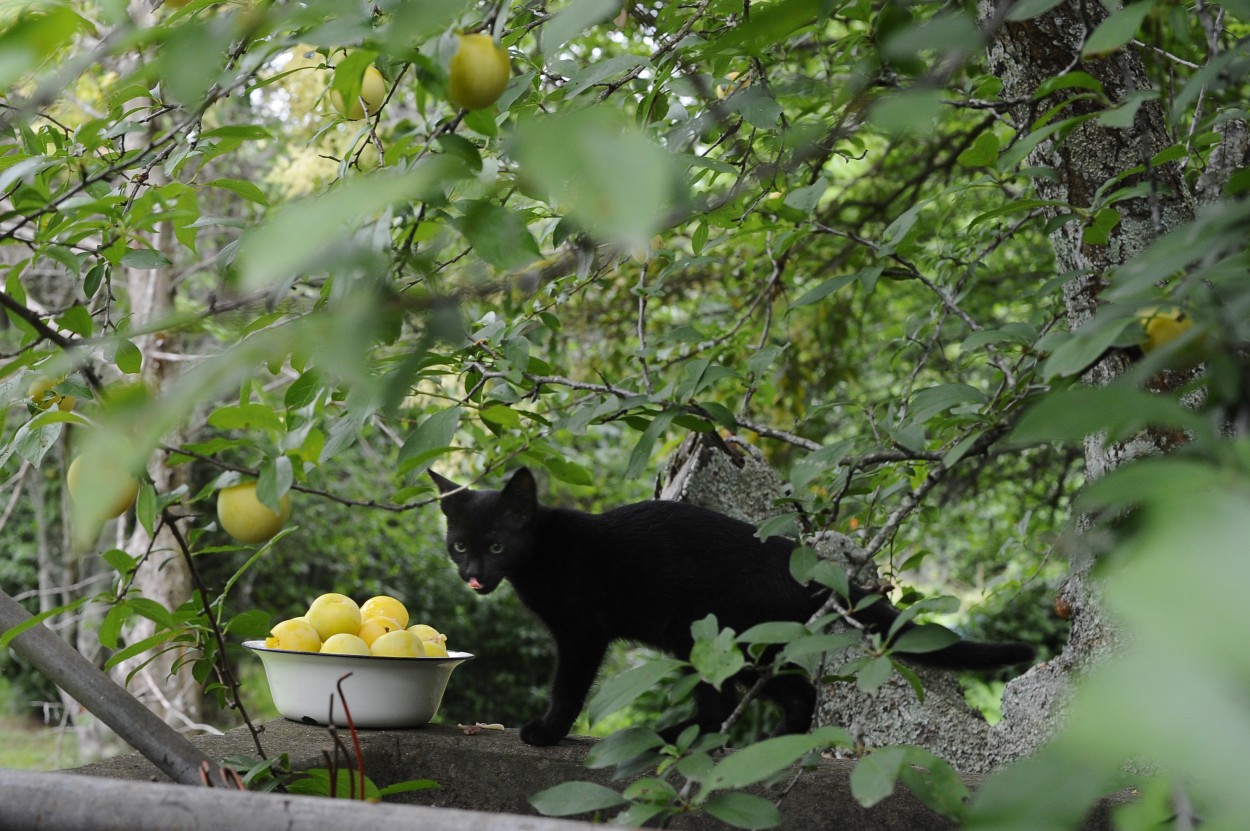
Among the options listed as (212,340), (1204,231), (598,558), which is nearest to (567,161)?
(1204,231)

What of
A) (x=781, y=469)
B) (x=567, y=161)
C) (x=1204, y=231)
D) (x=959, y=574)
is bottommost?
(x=959, y=574)

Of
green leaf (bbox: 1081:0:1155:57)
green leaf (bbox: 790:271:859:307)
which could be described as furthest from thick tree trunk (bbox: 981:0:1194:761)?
green leaf (bbox: 1081:0:1155:57)

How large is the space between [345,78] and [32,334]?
0.60m

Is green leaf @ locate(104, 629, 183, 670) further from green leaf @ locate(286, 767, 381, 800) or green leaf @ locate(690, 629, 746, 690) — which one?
green leaf @ locate(690, 629, 746, 690)

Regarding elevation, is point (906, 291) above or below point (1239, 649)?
below

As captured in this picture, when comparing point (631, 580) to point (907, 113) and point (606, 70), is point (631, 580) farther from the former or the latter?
point (907, 113)

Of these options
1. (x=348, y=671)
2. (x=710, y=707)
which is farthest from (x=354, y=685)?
(x=710, y=707)

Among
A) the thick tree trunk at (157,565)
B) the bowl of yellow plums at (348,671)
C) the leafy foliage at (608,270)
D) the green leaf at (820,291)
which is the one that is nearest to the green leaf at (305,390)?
the leafy foliage at (608,270)

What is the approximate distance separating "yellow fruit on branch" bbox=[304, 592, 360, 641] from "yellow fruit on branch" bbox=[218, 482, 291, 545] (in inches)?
26.9

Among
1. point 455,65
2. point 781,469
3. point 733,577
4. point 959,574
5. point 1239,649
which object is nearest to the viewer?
point 1239,649

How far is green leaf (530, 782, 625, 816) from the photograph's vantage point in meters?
0.74

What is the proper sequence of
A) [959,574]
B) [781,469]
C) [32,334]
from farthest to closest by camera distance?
[959,574], [781,469], [32,334]

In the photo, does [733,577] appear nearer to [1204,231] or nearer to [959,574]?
[1204,231]

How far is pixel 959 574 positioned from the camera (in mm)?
7254
